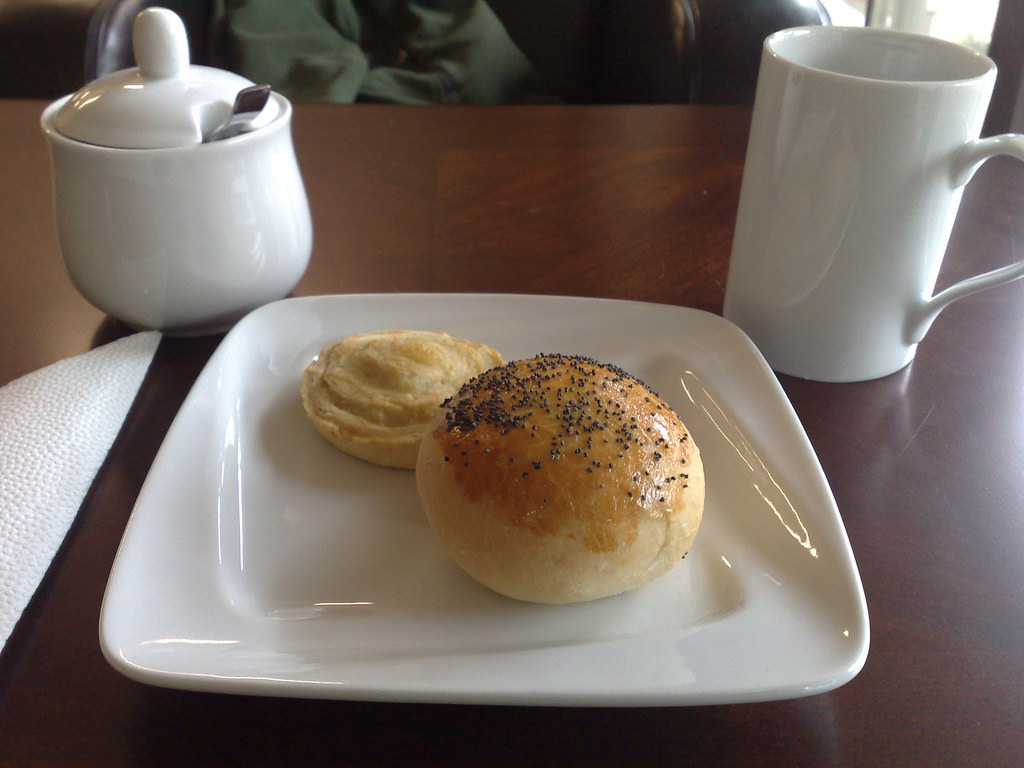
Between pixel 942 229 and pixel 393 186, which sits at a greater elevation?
pixel 942 229

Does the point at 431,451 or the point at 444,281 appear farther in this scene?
the point at 444,281

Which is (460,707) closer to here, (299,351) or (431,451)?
(431,451)

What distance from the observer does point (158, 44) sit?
78 centimetres

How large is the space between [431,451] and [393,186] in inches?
26.8

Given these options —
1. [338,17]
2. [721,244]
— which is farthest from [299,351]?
[338,17]

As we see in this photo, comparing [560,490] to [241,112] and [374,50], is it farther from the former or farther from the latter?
[374,50]

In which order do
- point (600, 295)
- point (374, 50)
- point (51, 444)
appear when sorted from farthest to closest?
1. point (374, 50)
2. point (600, 295)
3. point (51, 444)

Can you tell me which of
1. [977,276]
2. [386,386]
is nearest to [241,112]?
[386,386]

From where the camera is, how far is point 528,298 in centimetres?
90

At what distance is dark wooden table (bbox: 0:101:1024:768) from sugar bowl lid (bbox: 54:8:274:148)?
0.22m

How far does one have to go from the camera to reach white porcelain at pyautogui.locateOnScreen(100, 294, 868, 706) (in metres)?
0.50

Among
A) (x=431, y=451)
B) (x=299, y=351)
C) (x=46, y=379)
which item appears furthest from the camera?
(x=299, y=351)

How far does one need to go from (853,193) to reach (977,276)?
158 mm

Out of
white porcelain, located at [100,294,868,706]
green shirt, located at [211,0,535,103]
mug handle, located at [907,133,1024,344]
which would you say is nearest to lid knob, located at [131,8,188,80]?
white porcelain, located at [100,294,868,706]
